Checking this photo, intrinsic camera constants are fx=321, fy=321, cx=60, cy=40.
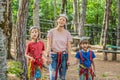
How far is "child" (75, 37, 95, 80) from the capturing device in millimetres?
5719

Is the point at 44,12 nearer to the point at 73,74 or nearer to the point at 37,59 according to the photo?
the point at 73,74

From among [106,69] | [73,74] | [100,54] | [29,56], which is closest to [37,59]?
[29,56]

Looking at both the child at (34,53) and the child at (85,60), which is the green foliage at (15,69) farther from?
the child at (85,60)

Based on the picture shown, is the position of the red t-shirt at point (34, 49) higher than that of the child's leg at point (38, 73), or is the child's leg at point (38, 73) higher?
the red t-shirt at point (34, 49)

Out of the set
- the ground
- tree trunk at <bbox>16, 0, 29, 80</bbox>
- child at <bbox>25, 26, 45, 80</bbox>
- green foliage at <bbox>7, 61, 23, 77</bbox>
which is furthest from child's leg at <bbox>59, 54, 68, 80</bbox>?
the ground

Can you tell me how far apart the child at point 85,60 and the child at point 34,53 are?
0.69m

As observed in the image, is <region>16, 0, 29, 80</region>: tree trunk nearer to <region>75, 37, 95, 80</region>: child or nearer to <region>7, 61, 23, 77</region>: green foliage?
<region>7, 61, 23, 77</region>: green foliage

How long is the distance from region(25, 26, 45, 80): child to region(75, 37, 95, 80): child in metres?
0.69

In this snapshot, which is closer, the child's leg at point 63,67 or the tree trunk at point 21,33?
the child's leg at point 63,67

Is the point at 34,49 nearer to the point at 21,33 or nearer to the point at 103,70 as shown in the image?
the point at 21,33

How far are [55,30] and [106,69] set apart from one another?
264 inches

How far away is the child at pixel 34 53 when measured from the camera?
5.78 meters

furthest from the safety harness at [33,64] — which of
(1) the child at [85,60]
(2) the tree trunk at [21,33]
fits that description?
(2) the tree trunk at [21,33]

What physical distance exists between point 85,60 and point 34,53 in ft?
3.06
